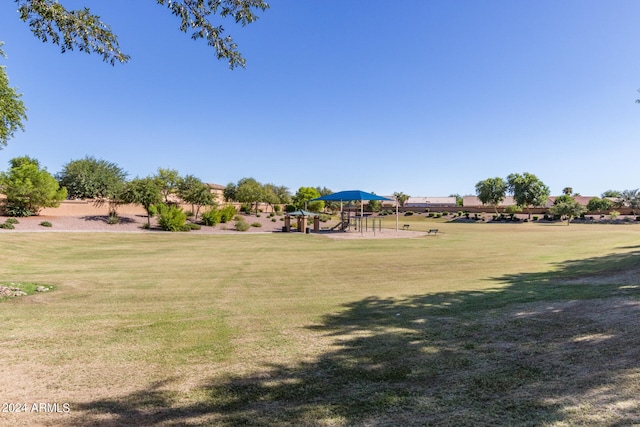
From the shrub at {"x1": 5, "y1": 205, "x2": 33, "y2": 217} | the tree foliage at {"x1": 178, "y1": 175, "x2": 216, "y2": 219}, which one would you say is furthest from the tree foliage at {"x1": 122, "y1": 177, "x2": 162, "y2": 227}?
the shrub at {"x1": 5, "y1": 205, "x2": 33, "y2": 217}

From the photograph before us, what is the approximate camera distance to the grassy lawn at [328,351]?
3828 mm

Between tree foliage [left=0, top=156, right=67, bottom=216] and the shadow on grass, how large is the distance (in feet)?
142

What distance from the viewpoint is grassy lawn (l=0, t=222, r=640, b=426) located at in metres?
3.83

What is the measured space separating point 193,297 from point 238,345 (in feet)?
14.5

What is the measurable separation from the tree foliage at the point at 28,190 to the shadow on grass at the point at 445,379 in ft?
142

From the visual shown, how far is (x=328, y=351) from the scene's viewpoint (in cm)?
573

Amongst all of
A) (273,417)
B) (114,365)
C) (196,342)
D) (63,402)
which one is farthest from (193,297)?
(273,417)

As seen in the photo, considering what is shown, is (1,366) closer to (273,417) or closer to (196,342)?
(196,342)

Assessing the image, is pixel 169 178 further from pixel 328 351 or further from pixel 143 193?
pixel 328 351

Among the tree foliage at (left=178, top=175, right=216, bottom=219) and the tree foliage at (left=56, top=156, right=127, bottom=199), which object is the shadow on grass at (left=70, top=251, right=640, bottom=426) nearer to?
the tree foliage at (left=178, top=175, right=216, bottom=219)

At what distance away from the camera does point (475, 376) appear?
4590mm

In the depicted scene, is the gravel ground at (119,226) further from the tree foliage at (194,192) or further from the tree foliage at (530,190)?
the tree foliage at (530,190)

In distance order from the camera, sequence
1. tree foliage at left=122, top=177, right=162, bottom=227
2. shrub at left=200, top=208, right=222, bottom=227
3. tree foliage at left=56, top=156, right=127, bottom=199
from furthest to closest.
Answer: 1. tree foliage at left=56, top=156, right=127, bottom=199
2. shrub at left=200, top=208, right=222, bottom=227
3. tree foliage at left=122, top=177, right=162, bottom=227

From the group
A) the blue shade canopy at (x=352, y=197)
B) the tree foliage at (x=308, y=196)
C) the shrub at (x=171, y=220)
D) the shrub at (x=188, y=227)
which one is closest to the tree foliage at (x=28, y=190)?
the shrub at (x=171, y=220)
